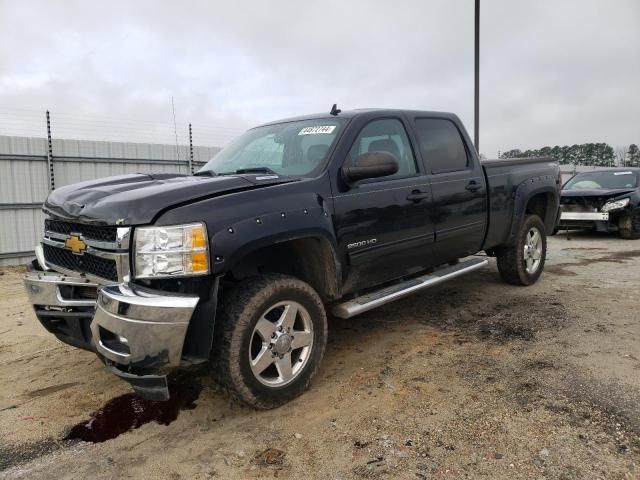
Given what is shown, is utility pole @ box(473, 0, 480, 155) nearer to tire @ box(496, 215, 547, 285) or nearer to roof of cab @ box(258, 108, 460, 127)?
tire @ box(496, 215, 547, 285)

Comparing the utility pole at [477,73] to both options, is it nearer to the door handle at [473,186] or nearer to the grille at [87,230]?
the door handle at [473,186]

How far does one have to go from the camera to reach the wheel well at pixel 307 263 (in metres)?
3.35

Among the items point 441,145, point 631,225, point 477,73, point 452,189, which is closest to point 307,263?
point 452,189

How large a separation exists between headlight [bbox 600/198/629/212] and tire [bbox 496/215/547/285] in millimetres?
5238

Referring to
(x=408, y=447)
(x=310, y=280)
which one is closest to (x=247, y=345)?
(x=310, y=280)

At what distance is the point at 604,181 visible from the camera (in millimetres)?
11352

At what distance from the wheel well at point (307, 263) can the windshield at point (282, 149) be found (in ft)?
1.72

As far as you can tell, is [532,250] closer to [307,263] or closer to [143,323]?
[307,263]

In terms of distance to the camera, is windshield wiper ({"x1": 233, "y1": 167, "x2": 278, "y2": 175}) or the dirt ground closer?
the dirt ground

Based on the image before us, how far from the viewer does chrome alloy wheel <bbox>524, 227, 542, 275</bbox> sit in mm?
5847

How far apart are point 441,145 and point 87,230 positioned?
3.19m

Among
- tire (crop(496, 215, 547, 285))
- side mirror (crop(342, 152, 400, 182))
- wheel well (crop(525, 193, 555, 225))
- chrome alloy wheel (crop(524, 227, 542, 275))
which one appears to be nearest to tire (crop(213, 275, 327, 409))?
side mirror (crop(342, 152, 400, 182))

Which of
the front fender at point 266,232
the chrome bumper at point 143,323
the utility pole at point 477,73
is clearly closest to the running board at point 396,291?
the front fender at point 266,232

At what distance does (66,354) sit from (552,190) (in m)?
5.57
